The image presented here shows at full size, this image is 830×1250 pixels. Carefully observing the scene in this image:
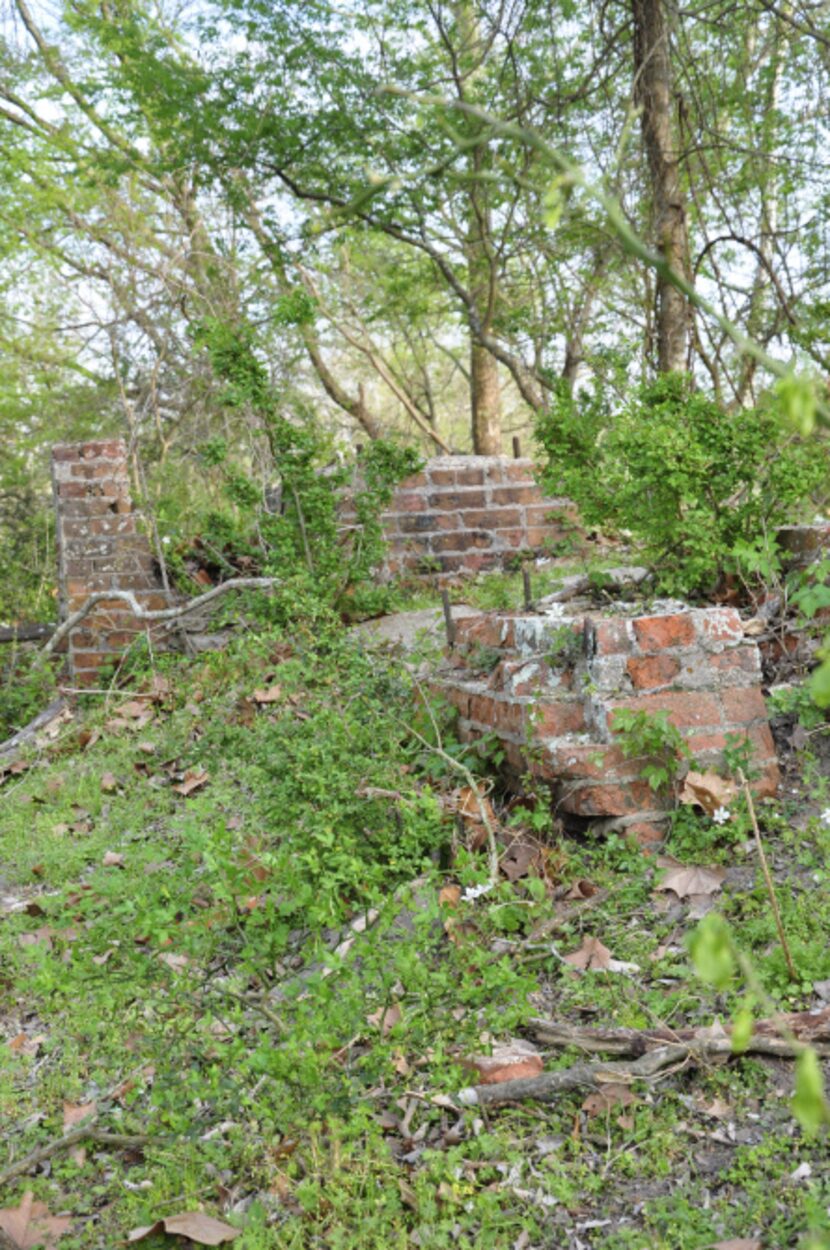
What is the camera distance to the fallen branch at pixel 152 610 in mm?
5340

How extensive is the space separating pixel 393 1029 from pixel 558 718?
1343 mm

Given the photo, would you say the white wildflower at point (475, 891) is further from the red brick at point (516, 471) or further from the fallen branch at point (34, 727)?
the red brick at point (516, 471)

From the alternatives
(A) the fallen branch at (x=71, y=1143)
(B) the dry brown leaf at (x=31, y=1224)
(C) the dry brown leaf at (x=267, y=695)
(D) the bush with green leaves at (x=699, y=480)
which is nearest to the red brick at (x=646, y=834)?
(D) the bush with green leaves at (x=699, y=480)

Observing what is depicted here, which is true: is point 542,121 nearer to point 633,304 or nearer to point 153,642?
point 633,304

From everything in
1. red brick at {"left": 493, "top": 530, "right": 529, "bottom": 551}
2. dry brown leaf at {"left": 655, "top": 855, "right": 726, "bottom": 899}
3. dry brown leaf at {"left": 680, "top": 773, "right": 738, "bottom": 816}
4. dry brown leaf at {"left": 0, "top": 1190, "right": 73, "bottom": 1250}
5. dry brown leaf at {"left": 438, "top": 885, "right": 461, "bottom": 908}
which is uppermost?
red brick at {"left": 493, "top": 530, "right": 529, "bottom": 551}

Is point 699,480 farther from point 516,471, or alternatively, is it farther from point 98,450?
point 98,450

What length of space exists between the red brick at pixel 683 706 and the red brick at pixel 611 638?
144 millimetres

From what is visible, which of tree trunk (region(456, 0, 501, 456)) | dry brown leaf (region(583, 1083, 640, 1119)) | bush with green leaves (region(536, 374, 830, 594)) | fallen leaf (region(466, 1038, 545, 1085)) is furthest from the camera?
tree trunk (region(456, 0, 501, 456))

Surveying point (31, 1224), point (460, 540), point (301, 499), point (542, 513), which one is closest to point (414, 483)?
point (460, 540)

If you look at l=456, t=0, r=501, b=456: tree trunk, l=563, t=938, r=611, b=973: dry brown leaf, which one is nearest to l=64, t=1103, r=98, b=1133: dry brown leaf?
l=563, t=938, r=611, b=973: dry brown leaf

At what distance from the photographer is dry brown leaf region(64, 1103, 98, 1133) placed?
2229 millimetres

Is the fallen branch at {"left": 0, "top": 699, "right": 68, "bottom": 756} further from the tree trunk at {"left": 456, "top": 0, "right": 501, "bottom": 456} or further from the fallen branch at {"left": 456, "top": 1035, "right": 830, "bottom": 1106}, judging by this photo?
the tree trunk at {"left": 456, "top": 0, "right": 501, "bottom": 456}

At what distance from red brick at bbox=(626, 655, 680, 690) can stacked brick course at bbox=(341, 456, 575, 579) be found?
3.05 metres

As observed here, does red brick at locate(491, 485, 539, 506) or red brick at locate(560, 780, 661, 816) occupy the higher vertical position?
red brick at locate(491, 485, 539, 506)
